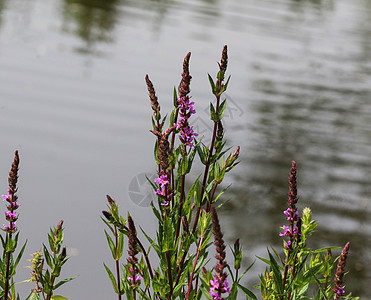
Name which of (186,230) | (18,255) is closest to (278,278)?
(186,230)

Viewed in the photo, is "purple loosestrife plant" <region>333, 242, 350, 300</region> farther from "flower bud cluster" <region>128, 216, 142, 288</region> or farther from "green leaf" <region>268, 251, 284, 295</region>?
"flower bud cluster" <region>128, 216, 142, 288</region>

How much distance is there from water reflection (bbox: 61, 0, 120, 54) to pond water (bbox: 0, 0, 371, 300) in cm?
3

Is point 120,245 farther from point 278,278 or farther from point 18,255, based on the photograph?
point 278,278

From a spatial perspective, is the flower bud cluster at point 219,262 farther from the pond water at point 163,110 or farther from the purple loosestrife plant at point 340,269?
the pond water at point 163,110

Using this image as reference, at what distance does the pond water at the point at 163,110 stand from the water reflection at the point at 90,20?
1.3 inches

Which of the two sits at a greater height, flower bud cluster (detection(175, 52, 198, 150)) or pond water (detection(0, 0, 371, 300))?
flower bud cluster (detection(175, 52, 198, 150))

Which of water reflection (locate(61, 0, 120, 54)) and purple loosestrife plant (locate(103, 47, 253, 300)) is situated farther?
water reflection (locate(61, 0, 120, 54))

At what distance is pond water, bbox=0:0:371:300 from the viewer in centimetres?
486

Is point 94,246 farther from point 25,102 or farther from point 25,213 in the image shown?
point 25,102

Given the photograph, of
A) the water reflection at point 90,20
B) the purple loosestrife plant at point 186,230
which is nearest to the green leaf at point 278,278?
the purple loosestrife plant at point 186,230

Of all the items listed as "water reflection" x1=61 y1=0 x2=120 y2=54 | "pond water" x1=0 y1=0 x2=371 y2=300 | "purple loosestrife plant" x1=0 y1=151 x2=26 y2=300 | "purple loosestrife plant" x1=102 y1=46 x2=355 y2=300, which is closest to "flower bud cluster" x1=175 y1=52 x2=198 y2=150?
"purple loosestrife plant" x1=102 y1=46 x2=355 y2=300

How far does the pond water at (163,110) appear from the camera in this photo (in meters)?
4.86

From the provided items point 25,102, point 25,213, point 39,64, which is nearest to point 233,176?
point 25,213

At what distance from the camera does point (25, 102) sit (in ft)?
22.5
